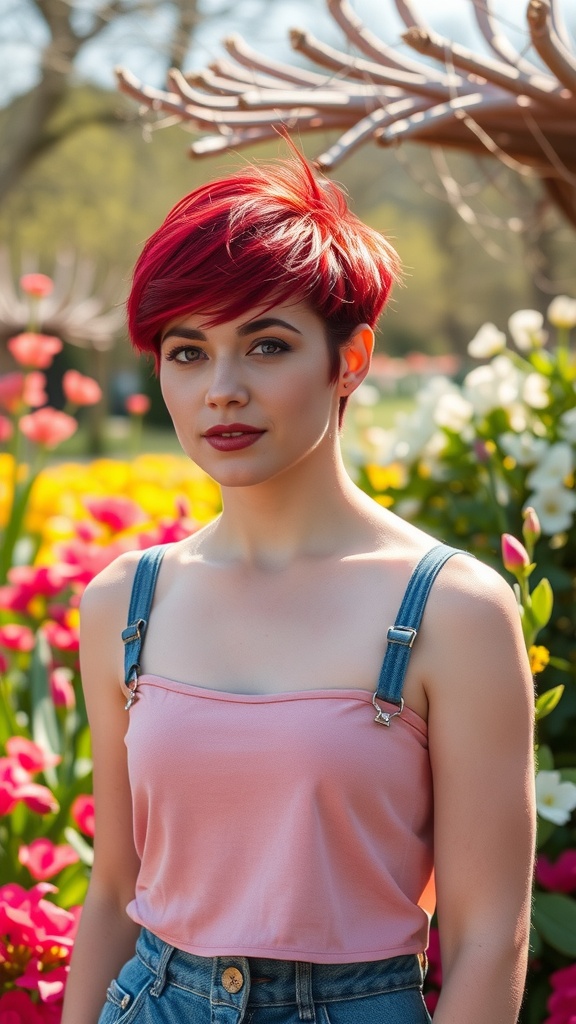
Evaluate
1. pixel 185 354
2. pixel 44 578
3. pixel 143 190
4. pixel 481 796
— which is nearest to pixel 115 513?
pixel 44 578

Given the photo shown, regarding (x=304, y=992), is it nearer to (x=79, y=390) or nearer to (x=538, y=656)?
(x=538, y=656)

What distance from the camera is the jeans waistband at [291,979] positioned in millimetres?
1281

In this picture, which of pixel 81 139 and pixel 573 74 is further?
pixel 81 139

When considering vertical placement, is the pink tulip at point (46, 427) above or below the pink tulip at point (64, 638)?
above

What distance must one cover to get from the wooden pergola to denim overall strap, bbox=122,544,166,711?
1.99 feet

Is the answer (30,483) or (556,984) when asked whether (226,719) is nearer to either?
(556,984)

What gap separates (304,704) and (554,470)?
4.15ft

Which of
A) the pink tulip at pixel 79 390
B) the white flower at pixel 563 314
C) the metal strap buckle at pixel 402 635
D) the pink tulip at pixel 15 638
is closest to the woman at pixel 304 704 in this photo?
the metal strap buckle at pixel 402 635

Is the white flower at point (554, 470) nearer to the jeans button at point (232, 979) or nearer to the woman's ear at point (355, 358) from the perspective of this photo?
the woman's ear at point (355, 358)

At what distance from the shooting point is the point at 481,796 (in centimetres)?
125

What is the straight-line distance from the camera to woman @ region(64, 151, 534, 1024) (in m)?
1.26

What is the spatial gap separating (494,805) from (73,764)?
1193 mm

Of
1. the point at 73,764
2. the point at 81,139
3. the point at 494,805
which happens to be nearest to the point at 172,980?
the point at 494,805

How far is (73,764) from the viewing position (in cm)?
225
